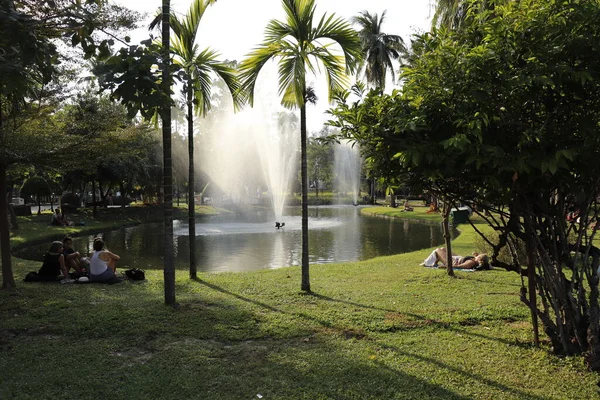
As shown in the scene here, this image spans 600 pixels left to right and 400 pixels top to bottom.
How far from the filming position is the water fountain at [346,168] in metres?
61.1

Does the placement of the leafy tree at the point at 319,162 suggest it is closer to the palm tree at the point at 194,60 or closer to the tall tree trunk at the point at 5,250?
the palm tree at the point at 194,60

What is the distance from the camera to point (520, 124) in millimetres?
3998

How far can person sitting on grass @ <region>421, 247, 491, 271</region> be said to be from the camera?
10.5m

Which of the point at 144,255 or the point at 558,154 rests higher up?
the point at 558,154

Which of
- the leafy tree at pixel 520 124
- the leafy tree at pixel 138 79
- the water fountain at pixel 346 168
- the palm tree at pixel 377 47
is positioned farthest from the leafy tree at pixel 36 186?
the water fountain at pixel 346 168

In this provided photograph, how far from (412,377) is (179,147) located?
39216 millimetres

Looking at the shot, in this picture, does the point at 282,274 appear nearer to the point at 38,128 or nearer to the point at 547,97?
the point at 38,128

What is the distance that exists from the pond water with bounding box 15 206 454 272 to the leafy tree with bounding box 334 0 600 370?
9334 mm

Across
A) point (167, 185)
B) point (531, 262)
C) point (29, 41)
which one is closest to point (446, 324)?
point (531, 262)

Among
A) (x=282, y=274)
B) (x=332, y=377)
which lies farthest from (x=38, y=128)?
(x=332, y=377)

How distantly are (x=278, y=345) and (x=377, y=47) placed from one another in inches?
1130

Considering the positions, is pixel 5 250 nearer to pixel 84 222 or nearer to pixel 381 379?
pixel 381 379

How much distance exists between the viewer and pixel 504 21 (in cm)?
391

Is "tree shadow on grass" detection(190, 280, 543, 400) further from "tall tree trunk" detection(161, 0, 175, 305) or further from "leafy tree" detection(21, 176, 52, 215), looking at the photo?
"leafy tree" detection(21, 176, 52, 215)
